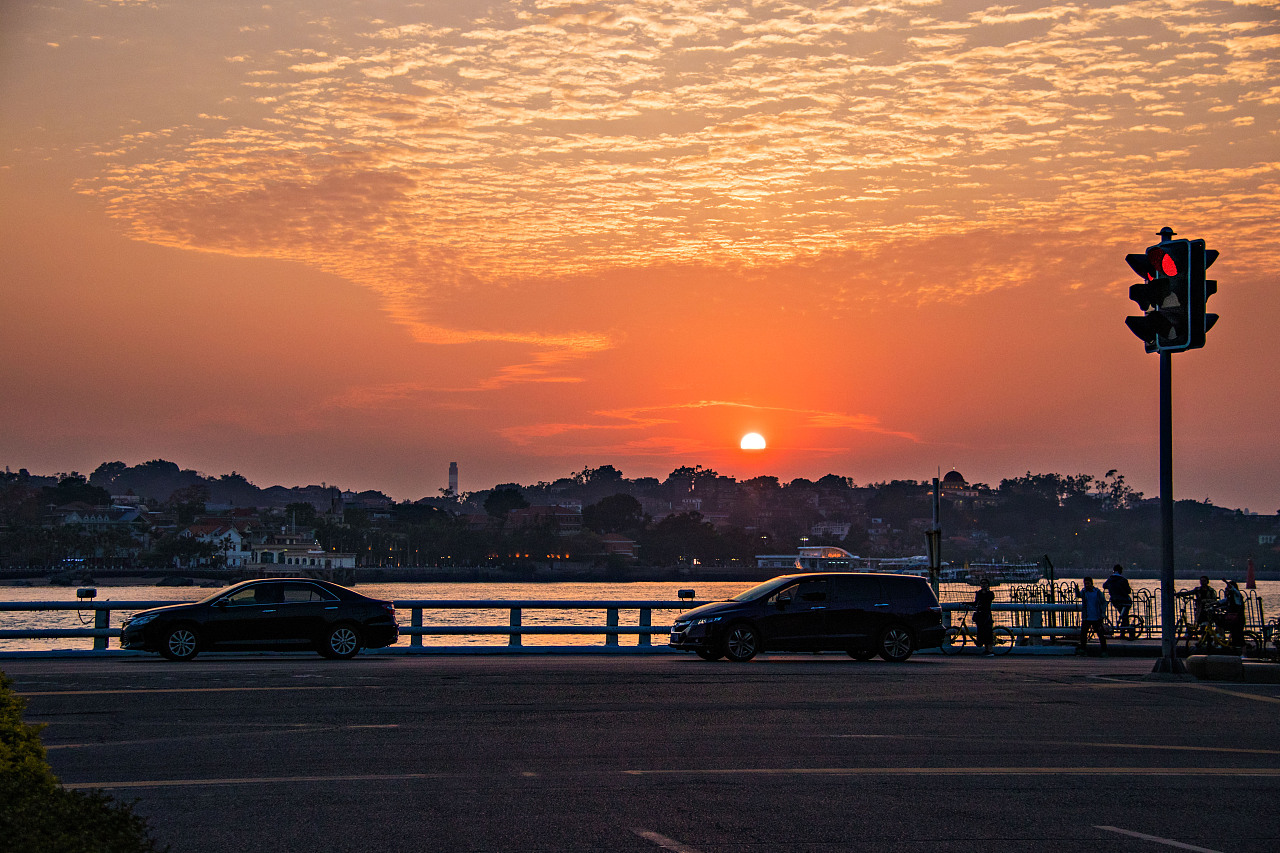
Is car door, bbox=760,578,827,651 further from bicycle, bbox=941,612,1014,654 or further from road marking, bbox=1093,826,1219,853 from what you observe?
road marking, bbox=1093,826,1219,853

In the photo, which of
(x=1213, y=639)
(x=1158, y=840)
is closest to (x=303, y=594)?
(x=1158, y=840)

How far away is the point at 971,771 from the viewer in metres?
10.7

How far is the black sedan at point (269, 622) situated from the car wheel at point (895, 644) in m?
9.51

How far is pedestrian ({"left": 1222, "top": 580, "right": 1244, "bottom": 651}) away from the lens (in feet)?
81.6

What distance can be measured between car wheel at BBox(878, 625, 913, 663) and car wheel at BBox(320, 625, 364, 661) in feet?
33.1

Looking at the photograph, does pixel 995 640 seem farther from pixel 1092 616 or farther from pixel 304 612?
pixel 304 612

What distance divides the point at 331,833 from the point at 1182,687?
14245mm

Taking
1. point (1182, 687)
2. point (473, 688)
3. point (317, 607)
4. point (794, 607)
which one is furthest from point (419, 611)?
point (1182, 687)

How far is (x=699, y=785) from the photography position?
984 centimetres

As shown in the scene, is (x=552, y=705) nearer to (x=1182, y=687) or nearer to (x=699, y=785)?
(x=699, y=785)

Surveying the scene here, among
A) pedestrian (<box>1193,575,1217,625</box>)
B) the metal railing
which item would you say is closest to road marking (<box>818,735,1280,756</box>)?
the metal railing

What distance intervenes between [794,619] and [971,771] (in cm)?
1234

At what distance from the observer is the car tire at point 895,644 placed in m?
23.3

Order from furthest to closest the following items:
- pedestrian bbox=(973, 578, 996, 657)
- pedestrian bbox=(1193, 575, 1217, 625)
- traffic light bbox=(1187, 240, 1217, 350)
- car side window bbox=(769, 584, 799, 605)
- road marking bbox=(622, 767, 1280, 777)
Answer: pedestrian bbox=(973, 578, 996, 657) → pedestrian bbox=(1193, 575, 1217, 625) → car side window bbox=(769, 584, 799, 605) → traffic light bbox=(1187, 240, 1217, 350) → road marking bbox=(622, 767, 1280, 777)
